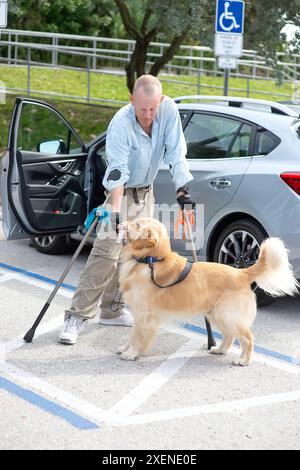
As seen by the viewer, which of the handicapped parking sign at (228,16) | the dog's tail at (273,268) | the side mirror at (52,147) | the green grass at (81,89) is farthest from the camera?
the green grass at (81,89)

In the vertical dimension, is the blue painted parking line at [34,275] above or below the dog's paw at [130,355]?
below

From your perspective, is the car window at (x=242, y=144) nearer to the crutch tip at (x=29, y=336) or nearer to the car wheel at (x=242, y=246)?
the car wheel at (x=242, y=246)

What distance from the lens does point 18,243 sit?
921cm

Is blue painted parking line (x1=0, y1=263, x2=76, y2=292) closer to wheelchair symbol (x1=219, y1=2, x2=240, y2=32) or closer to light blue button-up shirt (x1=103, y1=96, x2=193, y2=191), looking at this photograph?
light blue button-up shirt (x1=103, y1=96, x2=193, y2=191)

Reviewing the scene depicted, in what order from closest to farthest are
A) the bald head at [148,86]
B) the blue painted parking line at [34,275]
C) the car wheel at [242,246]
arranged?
the bald head at [148,86] < the car wheel at [242,246] < the blue painted parking line at [34,275]

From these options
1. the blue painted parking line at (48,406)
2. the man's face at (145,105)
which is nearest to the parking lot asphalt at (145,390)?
the blue painted parking line at (48,406)

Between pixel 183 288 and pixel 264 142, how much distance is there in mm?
1973

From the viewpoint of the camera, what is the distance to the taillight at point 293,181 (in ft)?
20.6

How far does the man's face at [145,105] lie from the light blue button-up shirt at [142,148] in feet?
0.27

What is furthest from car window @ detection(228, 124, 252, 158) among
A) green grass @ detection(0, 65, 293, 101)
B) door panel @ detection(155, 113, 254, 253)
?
green grass @ detection(0, 65, 293, 101)

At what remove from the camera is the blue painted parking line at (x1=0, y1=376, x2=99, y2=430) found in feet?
13.9

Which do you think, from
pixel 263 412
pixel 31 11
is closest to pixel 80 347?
pixel 263 412

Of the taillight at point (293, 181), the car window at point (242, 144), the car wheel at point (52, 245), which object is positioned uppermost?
the car window at point (242, 144)
